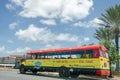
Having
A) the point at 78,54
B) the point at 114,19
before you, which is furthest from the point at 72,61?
the point at 114,19

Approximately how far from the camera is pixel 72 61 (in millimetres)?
28000

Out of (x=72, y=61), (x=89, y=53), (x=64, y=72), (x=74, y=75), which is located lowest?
(x=74, y=75)

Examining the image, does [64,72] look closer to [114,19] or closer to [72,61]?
[72,61]

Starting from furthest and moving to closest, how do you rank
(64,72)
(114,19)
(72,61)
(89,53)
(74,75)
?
(114,19) → (74,75) → (64,72) → (72,61) → (89,53)

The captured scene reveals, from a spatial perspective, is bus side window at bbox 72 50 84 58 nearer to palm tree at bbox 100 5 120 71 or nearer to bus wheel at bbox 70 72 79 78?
bus wheel at bbox 70 72 79 78

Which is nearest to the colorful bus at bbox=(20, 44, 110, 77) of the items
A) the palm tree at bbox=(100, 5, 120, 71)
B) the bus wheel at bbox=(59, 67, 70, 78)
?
the bus wheel at bbox=(59, 67, 70, 78)

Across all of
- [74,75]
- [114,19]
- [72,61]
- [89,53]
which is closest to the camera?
[89,53]

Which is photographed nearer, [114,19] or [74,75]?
[74,75]

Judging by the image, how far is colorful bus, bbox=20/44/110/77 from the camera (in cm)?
2594

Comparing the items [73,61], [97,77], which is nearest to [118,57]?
[97,77]

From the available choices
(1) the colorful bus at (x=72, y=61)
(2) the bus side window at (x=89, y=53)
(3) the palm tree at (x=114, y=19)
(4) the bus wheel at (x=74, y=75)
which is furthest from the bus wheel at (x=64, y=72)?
(3) the palm tree at (x=114, y=19)

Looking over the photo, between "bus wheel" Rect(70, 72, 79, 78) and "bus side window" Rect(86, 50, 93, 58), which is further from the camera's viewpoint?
"bus wheel" Rect(70, 72, 79, 78)

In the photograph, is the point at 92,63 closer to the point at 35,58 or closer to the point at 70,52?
the point at 70,52

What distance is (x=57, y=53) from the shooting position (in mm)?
29750
